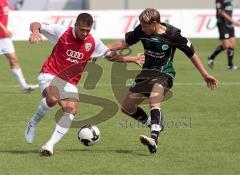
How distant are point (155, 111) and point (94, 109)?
4.29 metres

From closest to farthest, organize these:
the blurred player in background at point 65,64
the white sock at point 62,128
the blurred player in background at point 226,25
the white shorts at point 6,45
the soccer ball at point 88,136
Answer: the white sock at point 62,128
the blurred player in background at point 65,64
the soccer ball at point 88,136
the white shorts at point 6,45
the blurred player in background at point 226,25

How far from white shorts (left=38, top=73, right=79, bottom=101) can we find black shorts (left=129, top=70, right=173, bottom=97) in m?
0.94

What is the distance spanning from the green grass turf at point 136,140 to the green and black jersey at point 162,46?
44.6 inches

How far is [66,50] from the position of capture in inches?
393

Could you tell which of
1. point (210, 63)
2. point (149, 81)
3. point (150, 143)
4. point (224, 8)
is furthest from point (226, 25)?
point (150, 143)

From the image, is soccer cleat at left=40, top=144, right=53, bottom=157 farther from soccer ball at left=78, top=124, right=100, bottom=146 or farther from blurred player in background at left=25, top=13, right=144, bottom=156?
soccer ball at left=78, top=124, right=100, bottom=146

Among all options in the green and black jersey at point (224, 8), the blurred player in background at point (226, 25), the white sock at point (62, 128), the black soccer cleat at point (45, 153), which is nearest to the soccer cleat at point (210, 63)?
the blurred player in background at point (226, 25)

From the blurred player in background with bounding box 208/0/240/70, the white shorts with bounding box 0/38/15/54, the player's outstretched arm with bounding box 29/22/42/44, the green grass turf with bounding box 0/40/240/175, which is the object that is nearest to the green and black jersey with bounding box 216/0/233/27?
the blurred player in background with bounding box 208/0/240/70

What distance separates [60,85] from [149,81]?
48.0 inches

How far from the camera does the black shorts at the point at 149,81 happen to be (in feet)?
33.7

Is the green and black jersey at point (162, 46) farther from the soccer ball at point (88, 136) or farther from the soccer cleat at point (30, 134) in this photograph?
the soccer cleat at point (30, 134)

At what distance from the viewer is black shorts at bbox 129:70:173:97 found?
10.3 m

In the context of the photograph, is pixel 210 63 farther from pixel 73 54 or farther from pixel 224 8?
pixel 73 54

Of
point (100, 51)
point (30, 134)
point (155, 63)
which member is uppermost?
point (100, 51)
